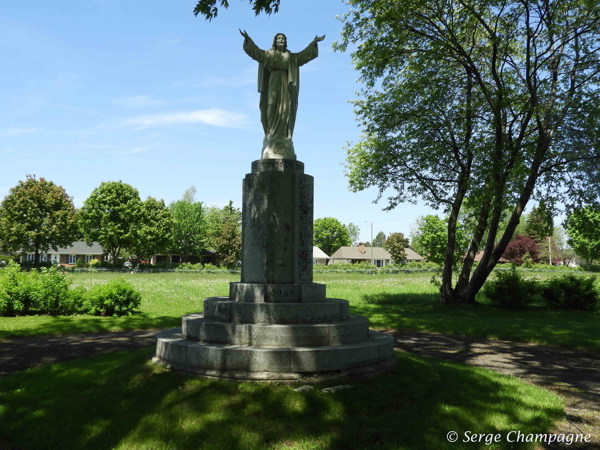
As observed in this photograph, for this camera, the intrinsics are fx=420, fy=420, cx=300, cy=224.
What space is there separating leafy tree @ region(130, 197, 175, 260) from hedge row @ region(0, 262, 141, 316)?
145ft

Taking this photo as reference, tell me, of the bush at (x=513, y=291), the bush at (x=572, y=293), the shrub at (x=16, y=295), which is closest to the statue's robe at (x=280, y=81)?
the shrub at (x=16, y=295)

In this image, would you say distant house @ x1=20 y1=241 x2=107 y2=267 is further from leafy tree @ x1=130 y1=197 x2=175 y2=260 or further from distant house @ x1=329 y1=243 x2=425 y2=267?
distant house @ x1=329 y1=243 x2=425 y2=267

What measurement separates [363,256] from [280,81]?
8795 cm

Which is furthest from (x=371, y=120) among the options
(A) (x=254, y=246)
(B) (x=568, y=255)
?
(B) (x=568, y=255)

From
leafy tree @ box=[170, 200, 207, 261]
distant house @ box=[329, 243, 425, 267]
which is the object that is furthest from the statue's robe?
distant house @ box=[329, 243, 425, 267]

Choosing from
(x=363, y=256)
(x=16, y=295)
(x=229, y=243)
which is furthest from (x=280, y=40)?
(x=363, y=256)

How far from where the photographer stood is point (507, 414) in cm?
526

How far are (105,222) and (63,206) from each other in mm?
5262

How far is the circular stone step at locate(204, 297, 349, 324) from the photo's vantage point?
6.42 metres

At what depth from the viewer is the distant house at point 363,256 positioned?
3688 inches

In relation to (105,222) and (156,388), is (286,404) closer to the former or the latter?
(156,388)

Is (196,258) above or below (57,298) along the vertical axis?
above

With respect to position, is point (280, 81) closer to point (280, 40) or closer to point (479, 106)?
point (280, 40)

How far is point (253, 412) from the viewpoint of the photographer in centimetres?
482
